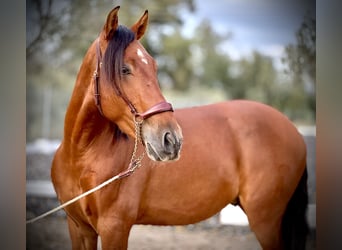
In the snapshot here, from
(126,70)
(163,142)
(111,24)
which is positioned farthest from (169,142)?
(111,24)

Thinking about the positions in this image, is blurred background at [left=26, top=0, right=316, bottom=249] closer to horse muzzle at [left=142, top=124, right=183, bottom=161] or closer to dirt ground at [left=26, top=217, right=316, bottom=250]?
dirt ground at [left=26, top=217, right=316, bottom=250]

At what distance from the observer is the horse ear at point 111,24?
5.45 ft

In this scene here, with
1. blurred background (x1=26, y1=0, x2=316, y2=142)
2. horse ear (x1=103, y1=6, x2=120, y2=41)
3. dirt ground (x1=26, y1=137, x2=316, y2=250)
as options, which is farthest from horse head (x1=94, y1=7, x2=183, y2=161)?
dirt ground (x1=26, y1=137, x2=316, y2=250)

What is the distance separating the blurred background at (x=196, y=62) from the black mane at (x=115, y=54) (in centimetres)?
49

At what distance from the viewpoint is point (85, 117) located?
182cm

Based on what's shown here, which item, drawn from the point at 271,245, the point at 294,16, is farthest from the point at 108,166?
the point at 294,16

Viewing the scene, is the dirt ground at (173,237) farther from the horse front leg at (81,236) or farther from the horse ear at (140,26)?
the horse ear at (140,26)

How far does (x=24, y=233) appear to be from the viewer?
7.74 ft

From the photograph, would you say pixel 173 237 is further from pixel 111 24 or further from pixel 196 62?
pixel 111 24

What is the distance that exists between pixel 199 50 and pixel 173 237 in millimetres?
1040

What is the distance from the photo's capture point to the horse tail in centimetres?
217

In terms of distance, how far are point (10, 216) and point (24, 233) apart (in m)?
0.13

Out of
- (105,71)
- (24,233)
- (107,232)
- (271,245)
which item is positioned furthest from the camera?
(24,233)

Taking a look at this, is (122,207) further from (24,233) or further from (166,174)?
(24,233)
